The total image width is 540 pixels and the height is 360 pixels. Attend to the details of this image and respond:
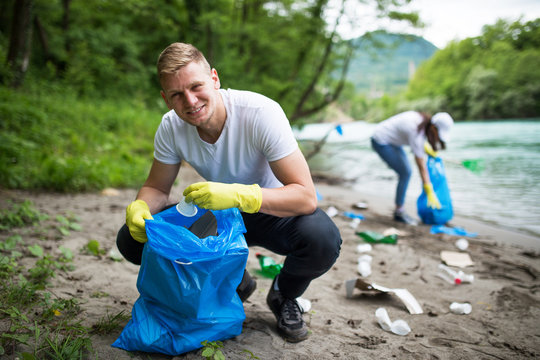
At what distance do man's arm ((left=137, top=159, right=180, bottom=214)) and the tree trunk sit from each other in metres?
5.67

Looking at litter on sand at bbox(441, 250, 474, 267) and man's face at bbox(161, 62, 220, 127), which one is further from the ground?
man's face at bbox(161, 62, 220, 127)

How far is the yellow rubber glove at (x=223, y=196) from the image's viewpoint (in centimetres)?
135

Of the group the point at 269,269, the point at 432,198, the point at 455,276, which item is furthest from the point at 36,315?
the point at 432,198

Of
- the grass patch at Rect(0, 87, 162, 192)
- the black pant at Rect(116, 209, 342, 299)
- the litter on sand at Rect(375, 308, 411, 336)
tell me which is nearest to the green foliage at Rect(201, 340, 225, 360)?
the black pant at Rect(116, 209, 342, 299)

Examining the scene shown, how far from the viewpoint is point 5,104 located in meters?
4.55

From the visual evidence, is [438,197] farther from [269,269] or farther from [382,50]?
[382,50]

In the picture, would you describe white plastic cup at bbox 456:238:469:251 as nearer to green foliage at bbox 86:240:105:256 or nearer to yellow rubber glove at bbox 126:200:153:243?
yellow rubber glove at bbox 126:200:153:243

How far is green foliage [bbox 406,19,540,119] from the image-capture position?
2256 centimetres

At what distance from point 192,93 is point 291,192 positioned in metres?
0.58

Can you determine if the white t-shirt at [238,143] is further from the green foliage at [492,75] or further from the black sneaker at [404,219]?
the green foliage at [492,75]

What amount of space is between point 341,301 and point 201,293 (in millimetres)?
1063

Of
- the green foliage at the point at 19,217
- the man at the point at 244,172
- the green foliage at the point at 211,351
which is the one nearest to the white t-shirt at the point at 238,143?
the man at the point at 244,172

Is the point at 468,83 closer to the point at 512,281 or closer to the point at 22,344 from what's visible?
the point at 512,281

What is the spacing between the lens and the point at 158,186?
5.66ft
